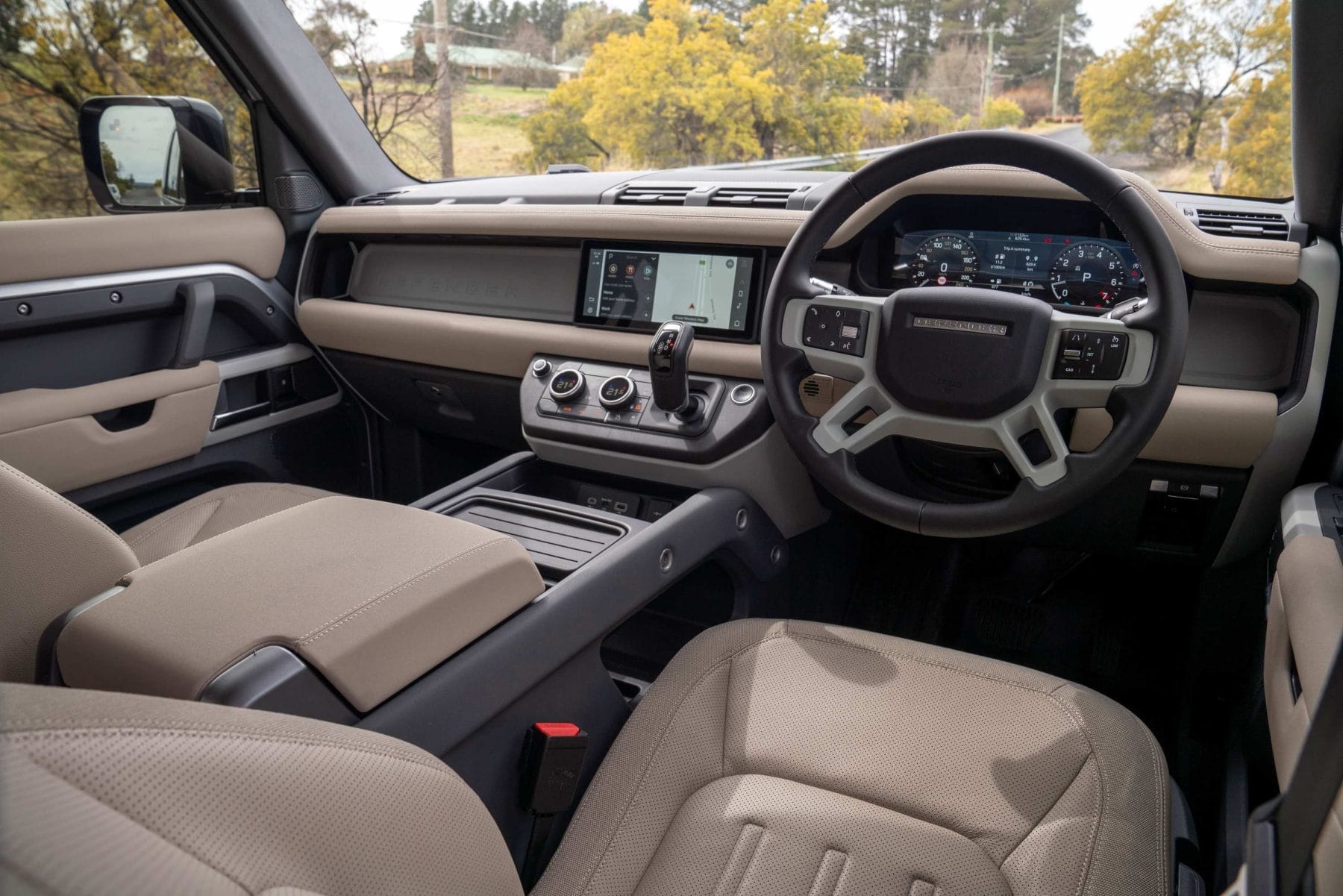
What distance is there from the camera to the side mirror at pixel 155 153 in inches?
82.4

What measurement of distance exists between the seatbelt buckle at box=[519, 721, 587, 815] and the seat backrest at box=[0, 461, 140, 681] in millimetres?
502

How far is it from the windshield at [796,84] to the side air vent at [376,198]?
0.56ft

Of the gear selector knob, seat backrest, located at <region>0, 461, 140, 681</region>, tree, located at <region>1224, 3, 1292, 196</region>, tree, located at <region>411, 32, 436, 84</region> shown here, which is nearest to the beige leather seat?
seat backrest, located at <region>0, 461, 140, 681</region>

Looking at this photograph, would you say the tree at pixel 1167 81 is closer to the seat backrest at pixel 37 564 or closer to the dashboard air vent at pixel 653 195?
the dashboard air vent at pixel 653 195

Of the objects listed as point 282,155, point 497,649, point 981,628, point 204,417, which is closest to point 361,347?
point 204,417

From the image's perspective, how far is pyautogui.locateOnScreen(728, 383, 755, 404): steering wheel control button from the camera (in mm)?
1720

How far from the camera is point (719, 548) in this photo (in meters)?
1.67

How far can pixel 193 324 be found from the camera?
210 cm

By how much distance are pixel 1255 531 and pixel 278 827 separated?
157 cm

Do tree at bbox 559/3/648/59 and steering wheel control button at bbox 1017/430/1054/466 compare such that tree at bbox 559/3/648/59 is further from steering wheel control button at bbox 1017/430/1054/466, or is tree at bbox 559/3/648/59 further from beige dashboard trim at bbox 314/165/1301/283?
steering wheel control button at bbox 1017/430/1054/466

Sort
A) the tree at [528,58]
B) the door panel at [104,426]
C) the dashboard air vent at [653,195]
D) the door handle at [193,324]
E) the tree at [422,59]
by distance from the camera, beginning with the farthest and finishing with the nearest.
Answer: the tree at [422,59], the tree at [528,58], the door handle at [193,324], the dashboard air vent at [653,195], the door panel at [104,426]

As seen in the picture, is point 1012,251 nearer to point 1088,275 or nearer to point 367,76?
point 1088,275

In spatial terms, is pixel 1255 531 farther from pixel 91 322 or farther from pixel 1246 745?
pixel 91 322

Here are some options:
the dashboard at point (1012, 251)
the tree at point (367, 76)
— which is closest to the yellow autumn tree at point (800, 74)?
the dashboard at point (1012, 251)
